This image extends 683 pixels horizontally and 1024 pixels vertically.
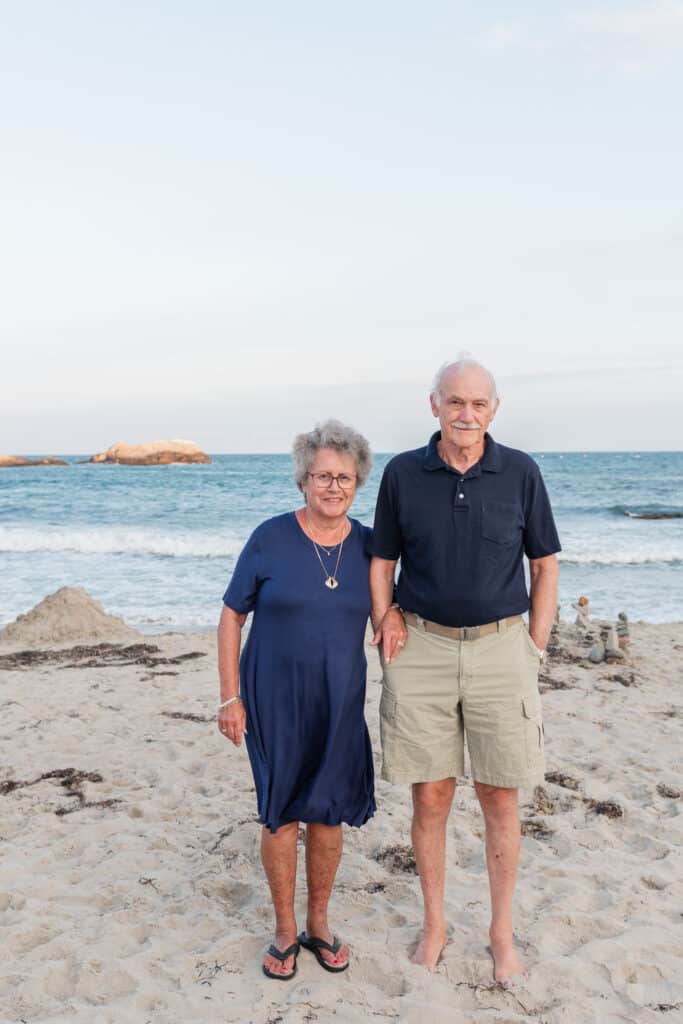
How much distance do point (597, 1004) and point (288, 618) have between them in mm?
1669

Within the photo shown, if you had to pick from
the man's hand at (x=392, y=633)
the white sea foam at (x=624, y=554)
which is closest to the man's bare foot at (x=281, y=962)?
the man's hand at (x=392, y=633)

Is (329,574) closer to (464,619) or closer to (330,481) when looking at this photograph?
(330,481)

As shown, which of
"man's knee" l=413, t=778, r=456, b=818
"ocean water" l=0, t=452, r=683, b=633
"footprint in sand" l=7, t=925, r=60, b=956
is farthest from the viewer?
"ocean water" l=0, t=452, r=683, b=633

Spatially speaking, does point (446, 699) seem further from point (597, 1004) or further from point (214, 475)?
point (214, 475)

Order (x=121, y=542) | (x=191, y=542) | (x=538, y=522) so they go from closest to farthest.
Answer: (x=538, y=522) < (x=191, y=542) < (x=121, y=542)

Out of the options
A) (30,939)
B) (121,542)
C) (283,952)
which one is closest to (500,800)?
(283,952)

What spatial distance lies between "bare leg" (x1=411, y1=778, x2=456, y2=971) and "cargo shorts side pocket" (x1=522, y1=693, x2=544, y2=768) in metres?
0.33

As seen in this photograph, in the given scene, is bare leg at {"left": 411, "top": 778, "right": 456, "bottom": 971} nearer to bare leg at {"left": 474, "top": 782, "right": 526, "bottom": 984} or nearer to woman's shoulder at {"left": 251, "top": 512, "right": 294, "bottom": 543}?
bare leg at {"left": 474, "top": 782, "right": 526, "bottom": 984}

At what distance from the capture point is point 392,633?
116 inches

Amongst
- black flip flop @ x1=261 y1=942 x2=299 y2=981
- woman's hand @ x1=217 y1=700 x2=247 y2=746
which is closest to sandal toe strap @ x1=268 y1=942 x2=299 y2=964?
black flip flop @ x1=261 y1=942 x2=299 y2=981

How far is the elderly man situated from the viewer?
111 inches

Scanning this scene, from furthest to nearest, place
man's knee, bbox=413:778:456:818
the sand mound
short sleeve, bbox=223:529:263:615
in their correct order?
the sand mound, man's knee, bbox=413:778:456:818, short sleeve, bbox=223:529:263:615

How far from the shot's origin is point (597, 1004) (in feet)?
9.13

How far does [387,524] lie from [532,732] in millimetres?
899
